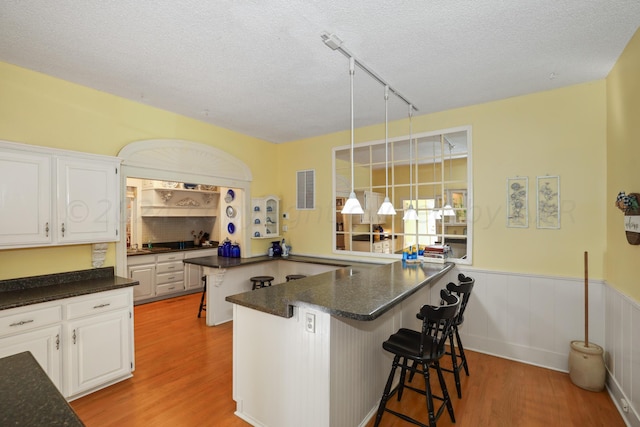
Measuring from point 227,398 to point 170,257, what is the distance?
3.56 m

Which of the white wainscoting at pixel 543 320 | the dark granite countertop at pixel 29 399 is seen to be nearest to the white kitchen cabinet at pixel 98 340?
the dark granite countertop at pixel 29 399

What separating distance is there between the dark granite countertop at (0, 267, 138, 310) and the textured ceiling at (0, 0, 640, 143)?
1816mm

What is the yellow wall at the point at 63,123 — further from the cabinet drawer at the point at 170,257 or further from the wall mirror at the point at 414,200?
the wall mirror at the point at 414,200

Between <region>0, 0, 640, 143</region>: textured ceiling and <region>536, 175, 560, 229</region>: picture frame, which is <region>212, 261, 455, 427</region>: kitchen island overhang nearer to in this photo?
<region>536, 175, 560, 229</region>: picture frame

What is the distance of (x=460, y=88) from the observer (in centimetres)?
299

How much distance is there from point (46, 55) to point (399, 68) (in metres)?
2.83

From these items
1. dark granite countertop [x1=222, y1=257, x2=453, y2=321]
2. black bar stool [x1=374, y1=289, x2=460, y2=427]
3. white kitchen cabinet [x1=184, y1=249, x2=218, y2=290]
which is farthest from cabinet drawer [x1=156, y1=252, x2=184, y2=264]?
black bar stool [x1=374, y1=289, x2=460, y2=427]

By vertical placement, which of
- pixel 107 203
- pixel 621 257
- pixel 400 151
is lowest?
pixel 621 257

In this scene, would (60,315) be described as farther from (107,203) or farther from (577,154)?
(577,154)

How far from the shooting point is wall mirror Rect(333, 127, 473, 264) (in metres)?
3.62

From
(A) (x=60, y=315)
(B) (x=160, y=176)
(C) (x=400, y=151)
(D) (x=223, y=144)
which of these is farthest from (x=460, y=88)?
(A) (x=60, y=315)

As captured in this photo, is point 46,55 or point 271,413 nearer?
point 271,413

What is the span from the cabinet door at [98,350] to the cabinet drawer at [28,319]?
0.14m

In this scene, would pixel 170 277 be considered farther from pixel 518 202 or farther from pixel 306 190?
pixel 518 202
